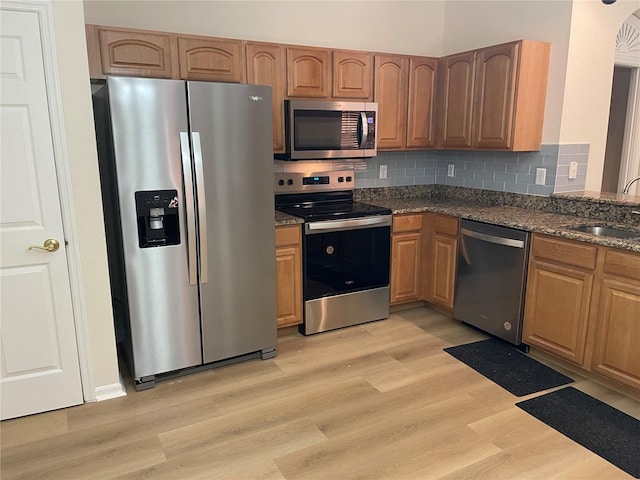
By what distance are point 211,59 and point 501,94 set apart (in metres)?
2.16

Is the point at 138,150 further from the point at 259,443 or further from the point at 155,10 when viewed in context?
the point at 259,443

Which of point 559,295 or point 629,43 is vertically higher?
point 629,43

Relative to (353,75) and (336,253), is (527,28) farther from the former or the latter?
(336,253)

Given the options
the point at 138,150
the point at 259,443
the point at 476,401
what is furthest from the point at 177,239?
Answer: the point at 476,401

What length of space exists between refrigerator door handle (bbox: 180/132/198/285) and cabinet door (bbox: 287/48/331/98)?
3.94 feet

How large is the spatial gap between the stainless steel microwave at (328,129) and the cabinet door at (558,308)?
5.27 ft

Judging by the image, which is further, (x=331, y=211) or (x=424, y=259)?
(x=424, y=259)

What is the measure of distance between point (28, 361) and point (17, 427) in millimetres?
346

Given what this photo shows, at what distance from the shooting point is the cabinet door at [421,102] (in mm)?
4094

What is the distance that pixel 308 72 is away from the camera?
3646 mm

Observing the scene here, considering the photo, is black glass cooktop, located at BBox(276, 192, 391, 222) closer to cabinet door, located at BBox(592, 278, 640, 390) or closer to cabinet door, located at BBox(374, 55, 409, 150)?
cabinet door, located at BBox(374, 55, 409, 150)

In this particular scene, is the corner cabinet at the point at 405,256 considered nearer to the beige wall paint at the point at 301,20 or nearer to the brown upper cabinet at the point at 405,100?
the brown upper cabinet at the point at 405,100

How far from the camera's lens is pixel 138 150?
260 cm

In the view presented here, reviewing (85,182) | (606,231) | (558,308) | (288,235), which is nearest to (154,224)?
(85,182)
